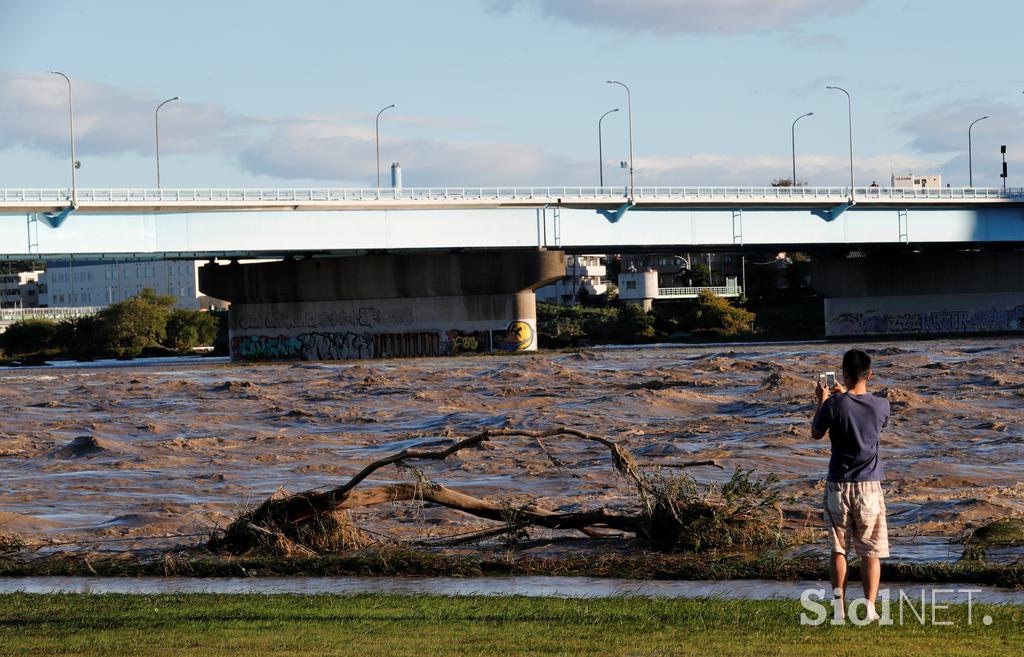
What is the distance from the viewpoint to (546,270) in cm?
7769

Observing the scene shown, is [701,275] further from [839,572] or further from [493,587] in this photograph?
[839,572]

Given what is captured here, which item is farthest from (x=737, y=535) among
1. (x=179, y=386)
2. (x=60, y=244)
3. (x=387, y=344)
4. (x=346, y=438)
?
(x=387, y=344)

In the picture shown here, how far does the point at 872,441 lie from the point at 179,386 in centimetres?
4966

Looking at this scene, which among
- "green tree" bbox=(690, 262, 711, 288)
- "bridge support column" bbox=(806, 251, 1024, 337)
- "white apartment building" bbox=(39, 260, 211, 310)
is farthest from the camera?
"white apartment building" bbox=(39, 260, 211, 310)

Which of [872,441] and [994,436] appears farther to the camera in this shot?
[994,436]

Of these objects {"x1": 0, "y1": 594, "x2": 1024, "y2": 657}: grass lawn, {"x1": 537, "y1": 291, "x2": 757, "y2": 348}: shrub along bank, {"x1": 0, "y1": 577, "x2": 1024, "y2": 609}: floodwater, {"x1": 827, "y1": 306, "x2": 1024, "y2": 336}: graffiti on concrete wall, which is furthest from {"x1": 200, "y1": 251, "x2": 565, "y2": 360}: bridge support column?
{"x1": 0, "y1": 594, "x2": 1024, "y2": 657}: grass lawn

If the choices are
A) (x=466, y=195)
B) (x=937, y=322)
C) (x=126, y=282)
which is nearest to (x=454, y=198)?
(x=466, y=195)

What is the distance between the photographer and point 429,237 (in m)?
74.8

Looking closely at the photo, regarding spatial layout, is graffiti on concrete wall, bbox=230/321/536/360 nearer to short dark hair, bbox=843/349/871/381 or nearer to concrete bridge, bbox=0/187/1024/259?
concrete bridge, bbox=0/187/1024/259

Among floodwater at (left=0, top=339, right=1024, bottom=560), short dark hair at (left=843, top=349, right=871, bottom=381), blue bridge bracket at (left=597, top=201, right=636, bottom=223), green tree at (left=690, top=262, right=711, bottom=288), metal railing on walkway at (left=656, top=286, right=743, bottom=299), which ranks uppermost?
blue bridge bracket at (left=597, top=201, right=636, bottom=223)

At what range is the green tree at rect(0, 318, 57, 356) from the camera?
11900 centimetres

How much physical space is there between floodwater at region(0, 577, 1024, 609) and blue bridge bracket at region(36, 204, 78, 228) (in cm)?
5215

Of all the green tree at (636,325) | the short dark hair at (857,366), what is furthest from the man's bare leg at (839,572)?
the green tree at (636,325)

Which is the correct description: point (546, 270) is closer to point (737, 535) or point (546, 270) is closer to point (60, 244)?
point (60, 244)
